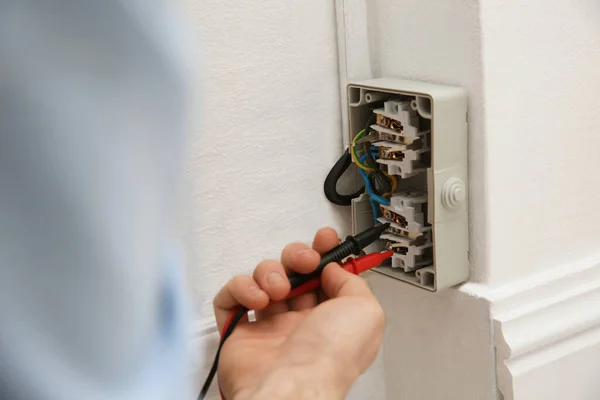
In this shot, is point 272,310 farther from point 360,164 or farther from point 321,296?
point 360,164

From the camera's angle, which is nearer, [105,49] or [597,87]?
[105,49]

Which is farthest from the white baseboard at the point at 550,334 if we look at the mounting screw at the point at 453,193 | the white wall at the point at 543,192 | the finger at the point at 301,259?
the finger at the point at 301,259

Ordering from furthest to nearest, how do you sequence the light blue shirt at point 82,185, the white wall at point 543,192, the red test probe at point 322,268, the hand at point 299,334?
the white wall at point 543,192, the red test probe at point 322,268, the hand at point 299,334, the light blue shirt at point 82,185

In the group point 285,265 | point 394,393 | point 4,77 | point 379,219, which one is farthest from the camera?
point 394,393

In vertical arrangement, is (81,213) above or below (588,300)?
above

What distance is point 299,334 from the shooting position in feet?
2.18

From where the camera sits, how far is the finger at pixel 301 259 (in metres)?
0.72

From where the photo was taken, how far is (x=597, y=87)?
0.91 meters

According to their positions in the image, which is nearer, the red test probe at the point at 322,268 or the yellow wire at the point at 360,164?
the red test probe at the point at 322,268

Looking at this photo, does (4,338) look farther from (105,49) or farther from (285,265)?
(285,265)

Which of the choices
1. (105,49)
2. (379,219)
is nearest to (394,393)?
(379,219)

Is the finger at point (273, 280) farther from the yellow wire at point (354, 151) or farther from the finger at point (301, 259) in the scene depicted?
the yellow wire at point (354, 151)

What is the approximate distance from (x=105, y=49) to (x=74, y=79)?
2 cm

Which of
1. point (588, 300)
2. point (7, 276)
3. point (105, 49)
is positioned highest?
point (105, 49)
